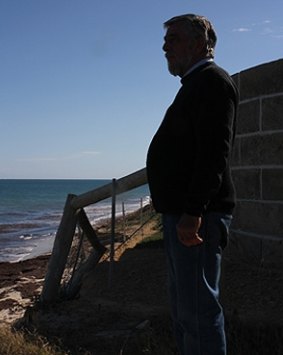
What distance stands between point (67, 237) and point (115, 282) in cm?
83

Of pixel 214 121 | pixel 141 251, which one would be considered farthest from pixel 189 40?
pixel 141 251

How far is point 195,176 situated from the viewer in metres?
2.72

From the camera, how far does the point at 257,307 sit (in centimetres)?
543

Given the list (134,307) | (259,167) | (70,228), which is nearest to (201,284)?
(134,307)

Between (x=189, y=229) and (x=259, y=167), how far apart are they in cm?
379

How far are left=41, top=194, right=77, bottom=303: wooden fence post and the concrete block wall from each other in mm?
2043

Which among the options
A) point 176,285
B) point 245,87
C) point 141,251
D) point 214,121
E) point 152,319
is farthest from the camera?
point 141,251

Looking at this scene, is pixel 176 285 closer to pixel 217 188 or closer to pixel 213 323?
pixel 213 323

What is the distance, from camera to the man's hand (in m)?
2.68

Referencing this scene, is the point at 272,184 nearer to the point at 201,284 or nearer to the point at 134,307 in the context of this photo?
the point at 134,307

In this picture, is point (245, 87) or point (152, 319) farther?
point (245, 87)

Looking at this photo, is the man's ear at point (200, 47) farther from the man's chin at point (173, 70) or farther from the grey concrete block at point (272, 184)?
the grey concrete block at point (272, 184)

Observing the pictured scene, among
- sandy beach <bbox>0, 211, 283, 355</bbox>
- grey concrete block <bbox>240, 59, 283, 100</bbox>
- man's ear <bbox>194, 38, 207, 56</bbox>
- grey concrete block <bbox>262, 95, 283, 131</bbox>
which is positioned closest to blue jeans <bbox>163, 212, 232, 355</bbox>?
man's ear <bbox>194, 38, 207, 56</bbox>

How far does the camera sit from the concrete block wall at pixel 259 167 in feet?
20.0
